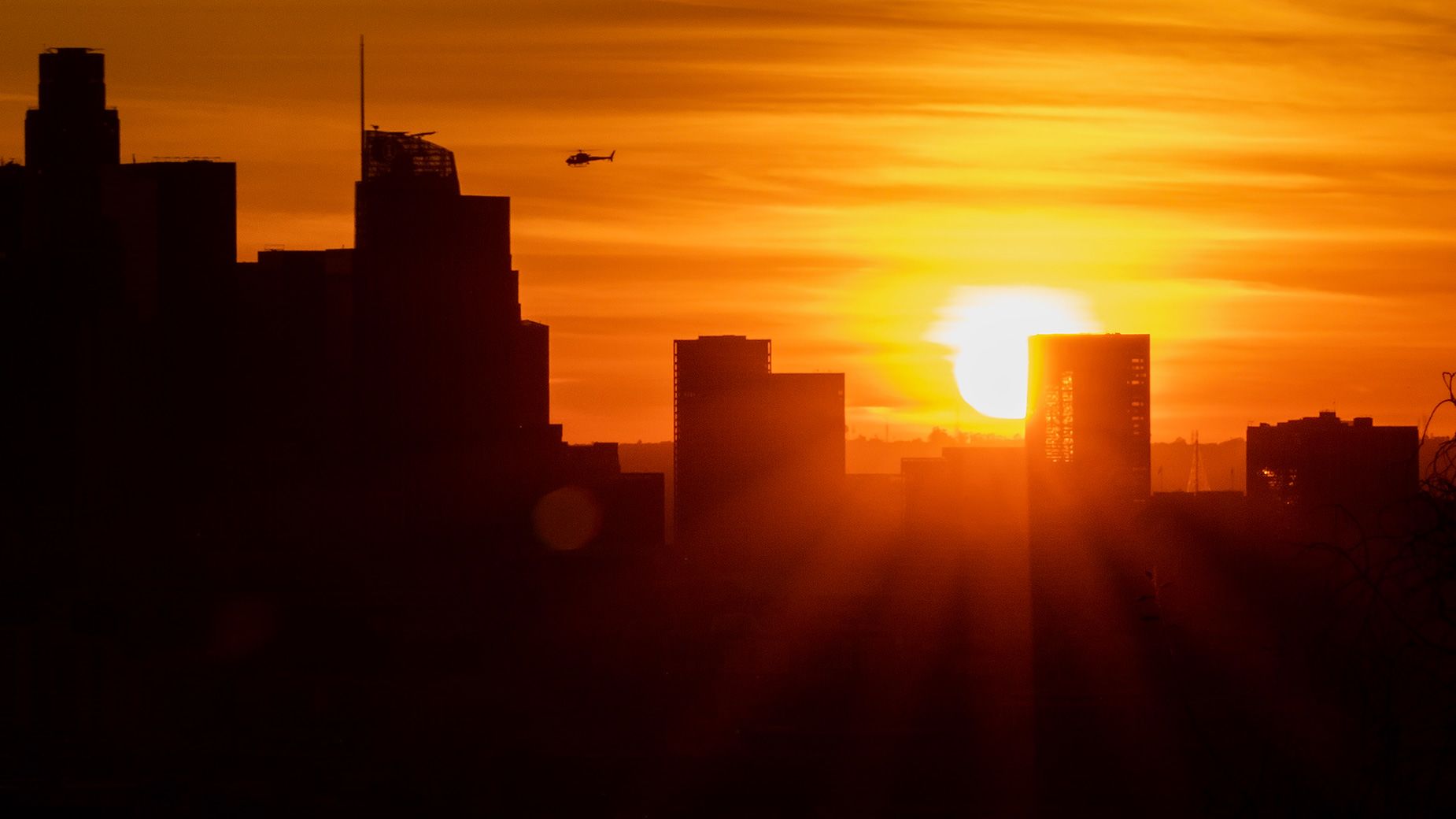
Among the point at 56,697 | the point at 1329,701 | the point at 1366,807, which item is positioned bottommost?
the point at 56,697

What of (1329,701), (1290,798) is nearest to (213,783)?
(1329,701)

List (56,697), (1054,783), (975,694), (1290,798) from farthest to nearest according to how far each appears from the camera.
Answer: (56,697) < (975,694) < (1054,783) < (1290,798)

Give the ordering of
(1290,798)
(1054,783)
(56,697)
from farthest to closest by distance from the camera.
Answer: (56,697)
(1054,783)
(1290,798)

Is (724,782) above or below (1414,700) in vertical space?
below

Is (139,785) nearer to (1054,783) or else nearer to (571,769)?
(571,769)

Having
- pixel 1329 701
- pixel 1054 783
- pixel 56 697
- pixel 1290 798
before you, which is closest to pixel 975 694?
pixel 1054 783

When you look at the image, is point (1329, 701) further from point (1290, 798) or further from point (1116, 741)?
point (1116, 741)

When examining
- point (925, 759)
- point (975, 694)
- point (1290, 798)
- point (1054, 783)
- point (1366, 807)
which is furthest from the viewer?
point (975, 694)

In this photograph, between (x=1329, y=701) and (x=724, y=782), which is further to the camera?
(x=724, y=782)

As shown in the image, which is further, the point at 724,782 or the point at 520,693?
the point at 520,693
